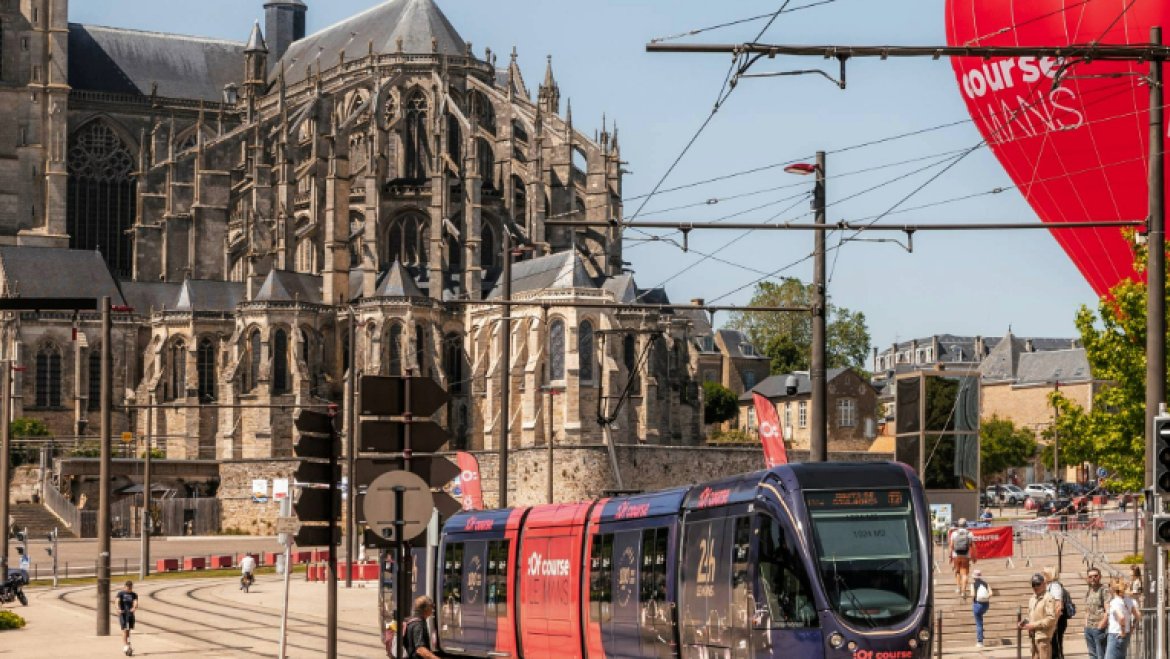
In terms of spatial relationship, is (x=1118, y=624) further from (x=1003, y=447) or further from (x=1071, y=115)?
(x=1003, y=447)

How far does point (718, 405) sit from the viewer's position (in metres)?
110

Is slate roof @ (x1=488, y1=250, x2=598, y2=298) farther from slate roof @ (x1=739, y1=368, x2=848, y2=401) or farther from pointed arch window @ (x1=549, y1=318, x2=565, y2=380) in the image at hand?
slate roof @ (x1=739, y1=368, x2=848, y2=401)

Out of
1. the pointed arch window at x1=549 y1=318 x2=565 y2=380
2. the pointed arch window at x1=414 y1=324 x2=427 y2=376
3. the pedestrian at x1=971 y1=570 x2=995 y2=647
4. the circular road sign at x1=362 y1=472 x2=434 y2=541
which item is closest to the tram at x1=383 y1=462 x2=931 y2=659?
the circular road sign at x1=362 y1=472 x2=434 y2=541

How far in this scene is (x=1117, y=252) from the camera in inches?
1588

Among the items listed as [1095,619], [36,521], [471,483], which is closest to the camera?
[1095,619]

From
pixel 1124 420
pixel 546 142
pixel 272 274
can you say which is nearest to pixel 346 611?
pixel 1124 420

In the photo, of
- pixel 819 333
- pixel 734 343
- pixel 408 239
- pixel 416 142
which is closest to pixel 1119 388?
pixel 819 333

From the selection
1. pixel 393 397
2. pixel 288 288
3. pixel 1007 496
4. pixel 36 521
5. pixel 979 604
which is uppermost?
pixel 288 288

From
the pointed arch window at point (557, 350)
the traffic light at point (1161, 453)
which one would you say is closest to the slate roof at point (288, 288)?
the pointed arch window at point (557, 350)

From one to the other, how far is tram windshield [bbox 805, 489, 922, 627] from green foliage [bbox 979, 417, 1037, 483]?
8019 cm

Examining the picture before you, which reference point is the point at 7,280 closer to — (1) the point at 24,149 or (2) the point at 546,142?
(1) the point at 24,149

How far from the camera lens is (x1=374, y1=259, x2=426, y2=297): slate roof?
8875 centimetres

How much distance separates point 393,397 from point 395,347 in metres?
73.4

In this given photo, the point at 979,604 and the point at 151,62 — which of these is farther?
the point at 151,62
